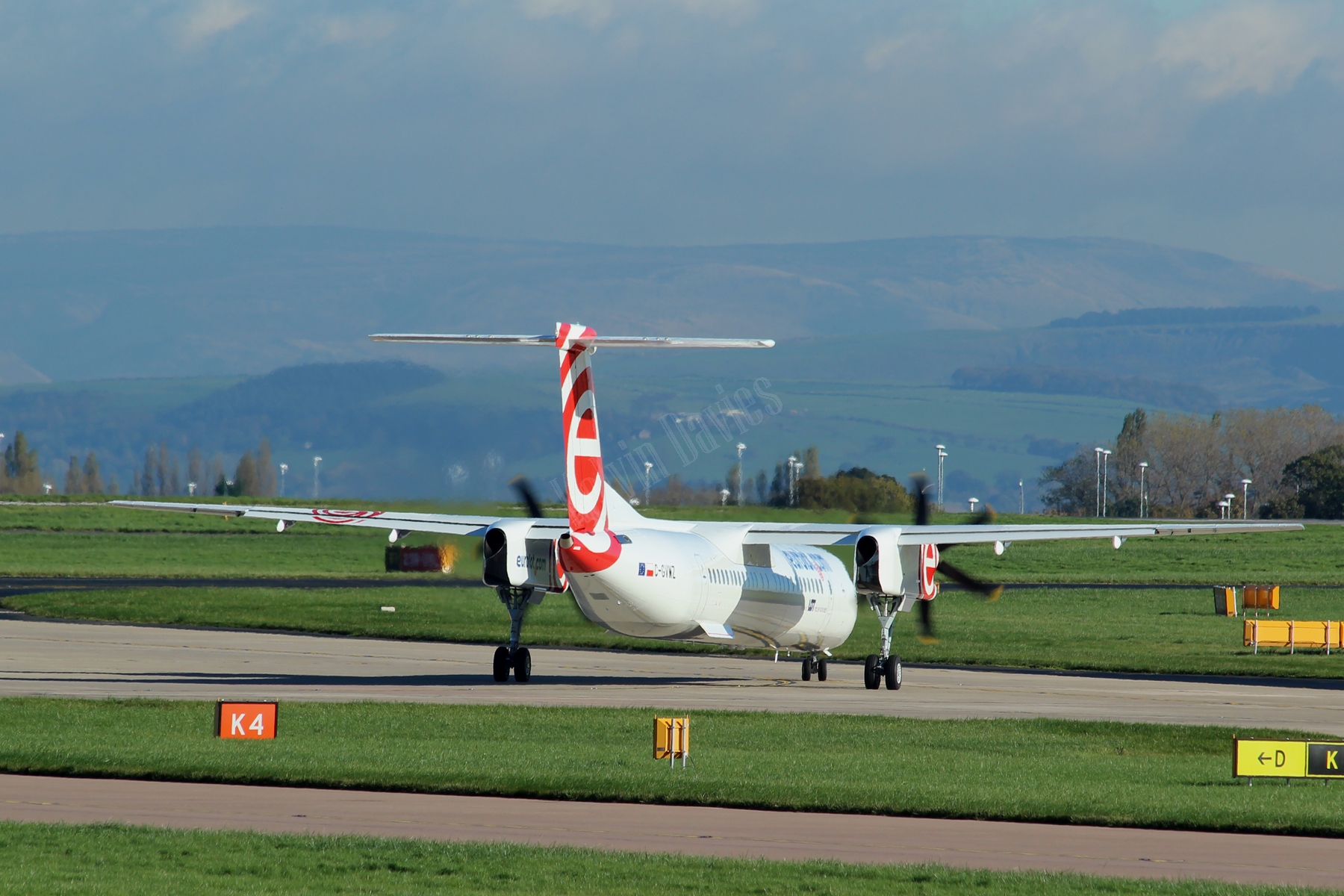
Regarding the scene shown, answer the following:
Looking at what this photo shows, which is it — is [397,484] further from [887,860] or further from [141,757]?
[887,860]

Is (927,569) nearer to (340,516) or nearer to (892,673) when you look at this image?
(892,673)

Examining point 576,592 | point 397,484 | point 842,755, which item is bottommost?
point 842,755

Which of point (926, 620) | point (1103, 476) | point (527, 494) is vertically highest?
point (1103, 476)

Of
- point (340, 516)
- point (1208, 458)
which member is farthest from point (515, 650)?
point (1208, 458)

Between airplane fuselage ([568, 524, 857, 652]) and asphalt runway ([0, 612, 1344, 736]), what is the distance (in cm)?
131

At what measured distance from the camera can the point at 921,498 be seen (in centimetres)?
4012

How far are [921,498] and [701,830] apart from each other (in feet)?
77.9

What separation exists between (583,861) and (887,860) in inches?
114

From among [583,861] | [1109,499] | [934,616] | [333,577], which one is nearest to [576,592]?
[583,861]

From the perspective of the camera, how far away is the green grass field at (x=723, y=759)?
63.0 ft

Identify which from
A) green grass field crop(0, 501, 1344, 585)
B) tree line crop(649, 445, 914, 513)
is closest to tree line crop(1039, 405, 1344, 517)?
green grass field crop(0, 501, 1344, 585)

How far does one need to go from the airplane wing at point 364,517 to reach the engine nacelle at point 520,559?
67.9 inches

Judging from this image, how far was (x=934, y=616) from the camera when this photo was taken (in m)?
61.8

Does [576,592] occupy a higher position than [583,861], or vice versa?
[576,592]
